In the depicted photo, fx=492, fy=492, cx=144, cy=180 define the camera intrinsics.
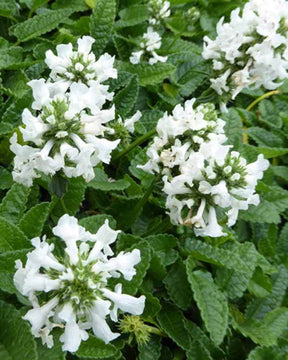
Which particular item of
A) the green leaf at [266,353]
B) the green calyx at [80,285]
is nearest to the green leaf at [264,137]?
the green leaf at [266,353]

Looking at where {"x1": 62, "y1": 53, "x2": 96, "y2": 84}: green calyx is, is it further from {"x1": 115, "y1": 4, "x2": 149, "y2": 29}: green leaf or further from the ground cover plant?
{"x1": 115, "y1": 4, "x2": 149, "y2": 29}: green leaf

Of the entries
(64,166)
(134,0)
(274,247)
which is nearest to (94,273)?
(64,166)

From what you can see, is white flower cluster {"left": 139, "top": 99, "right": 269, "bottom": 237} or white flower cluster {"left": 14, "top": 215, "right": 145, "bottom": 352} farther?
white flower cluster {"left": 139, "top": 99, "right": 269, "bottom": 237}

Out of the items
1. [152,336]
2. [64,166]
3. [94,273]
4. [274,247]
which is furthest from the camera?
[274,247]

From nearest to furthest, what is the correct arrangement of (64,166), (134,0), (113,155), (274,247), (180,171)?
(64,166) < (180,171) < (113,155) < (274,247) < (134,0)

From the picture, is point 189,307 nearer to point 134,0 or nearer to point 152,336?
point 152,336

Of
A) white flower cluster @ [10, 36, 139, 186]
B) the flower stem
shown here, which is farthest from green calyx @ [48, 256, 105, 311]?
the flower stem

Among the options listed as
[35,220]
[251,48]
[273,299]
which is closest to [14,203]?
[35,220]
